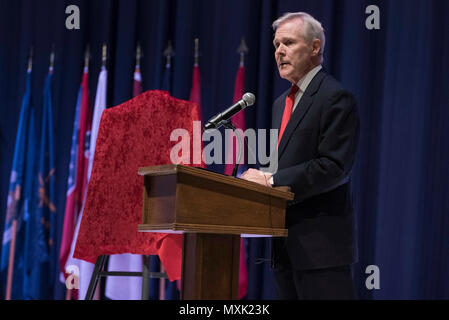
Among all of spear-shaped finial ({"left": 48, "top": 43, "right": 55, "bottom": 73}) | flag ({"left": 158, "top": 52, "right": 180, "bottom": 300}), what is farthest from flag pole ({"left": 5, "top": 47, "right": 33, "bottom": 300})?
spear-shaped finial ({"left": 48, "top": 43, "right": 55, "bottom": 73})

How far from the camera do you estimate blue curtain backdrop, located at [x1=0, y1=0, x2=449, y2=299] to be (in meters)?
3.39

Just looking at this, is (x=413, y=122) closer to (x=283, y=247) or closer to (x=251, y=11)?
(x=251, y=11)

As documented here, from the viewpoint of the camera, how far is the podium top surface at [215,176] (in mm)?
1480

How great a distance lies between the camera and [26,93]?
13.8ft

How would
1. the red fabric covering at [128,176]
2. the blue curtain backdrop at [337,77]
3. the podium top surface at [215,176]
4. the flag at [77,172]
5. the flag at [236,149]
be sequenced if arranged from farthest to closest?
the flag at [77,172]
the flag at [236,149]
the blue curtain backdrop at [337,77]
the red fabric covering at [128,176]
the podium top surface at [215,176]

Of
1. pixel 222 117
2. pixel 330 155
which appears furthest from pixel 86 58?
pixel 330 155

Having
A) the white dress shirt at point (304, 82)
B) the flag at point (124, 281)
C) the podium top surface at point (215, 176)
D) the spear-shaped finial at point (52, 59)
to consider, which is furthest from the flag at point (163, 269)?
the podium top surface at point (215, 176)

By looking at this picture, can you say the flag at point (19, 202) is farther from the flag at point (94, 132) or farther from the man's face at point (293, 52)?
the man's face at point (293, 52)

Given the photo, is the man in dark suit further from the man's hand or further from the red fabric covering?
the red fabric covering

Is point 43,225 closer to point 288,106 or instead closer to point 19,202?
point 19,202

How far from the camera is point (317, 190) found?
181 centimetres

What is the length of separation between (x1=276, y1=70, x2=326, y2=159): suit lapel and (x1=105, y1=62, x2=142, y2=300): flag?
207 centimetres

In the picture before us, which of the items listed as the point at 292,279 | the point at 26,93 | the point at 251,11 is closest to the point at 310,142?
the point at 292,279

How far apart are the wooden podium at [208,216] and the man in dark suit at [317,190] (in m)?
0.10
